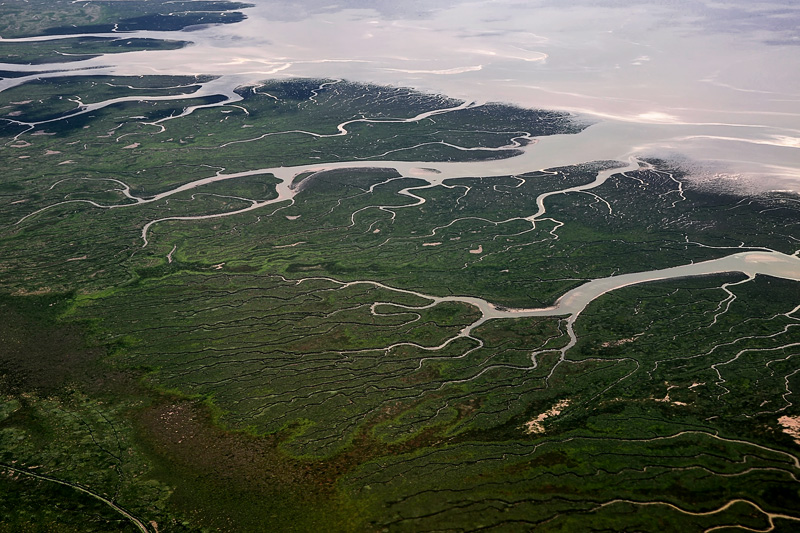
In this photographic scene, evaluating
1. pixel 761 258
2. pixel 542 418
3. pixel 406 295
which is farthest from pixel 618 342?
pixel 761 258

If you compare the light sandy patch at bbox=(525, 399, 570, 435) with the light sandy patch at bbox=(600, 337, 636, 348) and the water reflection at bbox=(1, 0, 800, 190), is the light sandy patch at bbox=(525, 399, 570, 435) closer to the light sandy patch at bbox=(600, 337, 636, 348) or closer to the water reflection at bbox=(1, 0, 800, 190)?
the light sandy patch at bbox=(600, 337, 636, 348)

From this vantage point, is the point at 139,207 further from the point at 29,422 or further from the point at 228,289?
the point at 29,422

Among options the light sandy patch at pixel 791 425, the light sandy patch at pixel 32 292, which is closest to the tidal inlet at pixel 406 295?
the light sandy patch at pixel 791 425

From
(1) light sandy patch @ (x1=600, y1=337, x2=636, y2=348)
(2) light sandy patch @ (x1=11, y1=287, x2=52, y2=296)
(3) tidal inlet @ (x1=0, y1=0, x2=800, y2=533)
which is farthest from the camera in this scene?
(2) light sandy patch @ (x1=11, y1=287, x2=52, y2=296)

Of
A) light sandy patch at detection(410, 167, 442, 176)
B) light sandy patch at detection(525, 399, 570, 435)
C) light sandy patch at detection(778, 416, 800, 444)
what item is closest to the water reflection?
light sandy patch at detection(410, 167, 442, 176)

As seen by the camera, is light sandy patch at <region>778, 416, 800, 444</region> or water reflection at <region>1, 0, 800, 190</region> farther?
water reflection at <region>1, 0, 800, 190</region>
